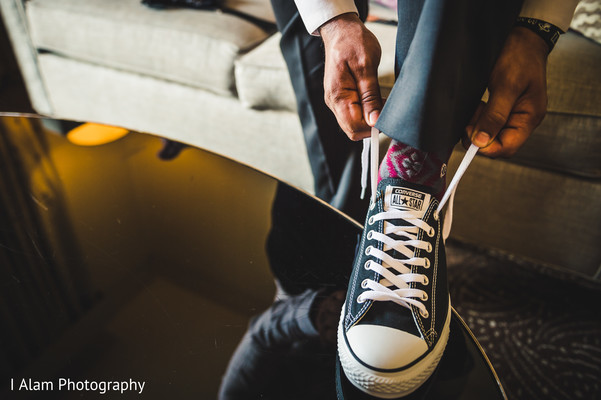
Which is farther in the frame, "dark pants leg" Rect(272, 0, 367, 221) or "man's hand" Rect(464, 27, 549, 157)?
"dark pants leg" Rect(272, 0, 367, 221)

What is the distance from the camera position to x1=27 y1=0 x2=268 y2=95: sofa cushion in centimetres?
88

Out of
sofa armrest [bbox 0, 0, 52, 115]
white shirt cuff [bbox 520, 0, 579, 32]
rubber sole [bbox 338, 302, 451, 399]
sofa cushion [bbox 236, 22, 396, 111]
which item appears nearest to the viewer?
rubber sole [bbox 338, 302, 451, 399]

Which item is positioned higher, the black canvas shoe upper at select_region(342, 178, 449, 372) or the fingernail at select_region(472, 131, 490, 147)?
the fingernail at select_region(472, 131, 490, 147)

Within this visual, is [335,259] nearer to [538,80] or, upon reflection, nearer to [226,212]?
[226,212]

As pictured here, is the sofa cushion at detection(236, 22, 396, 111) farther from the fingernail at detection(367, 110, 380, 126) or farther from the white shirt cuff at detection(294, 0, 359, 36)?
the fingernail at detection(367, 110, 380, 126)

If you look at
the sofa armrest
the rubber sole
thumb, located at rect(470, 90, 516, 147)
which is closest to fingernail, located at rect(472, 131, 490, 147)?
thumb, located at rect(470, 90, 516, 147)

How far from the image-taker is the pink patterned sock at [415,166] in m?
0.45

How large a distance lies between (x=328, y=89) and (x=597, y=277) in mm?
651

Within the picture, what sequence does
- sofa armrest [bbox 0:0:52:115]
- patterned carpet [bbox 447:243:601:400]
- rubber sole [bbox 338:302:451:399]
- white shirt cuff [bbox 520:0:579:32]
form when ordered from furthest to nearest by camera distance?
sofa armrest [bbox 0:0:52:115] < patterned carpet [bbox 447:243:601:400] < white shirt cuff [bbox 520:0:579:32] < rubber sole [bbox 338:302:451:399]

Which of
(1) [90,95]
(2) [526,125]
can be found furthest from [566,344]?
(1) [90,95]

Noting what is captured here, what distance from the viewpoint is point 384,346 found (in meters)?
0.34

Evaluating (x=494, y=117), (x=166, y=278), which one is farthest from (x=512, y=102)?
(x=166, y=278)

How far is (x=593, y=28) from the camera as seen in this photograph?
68 centimetres

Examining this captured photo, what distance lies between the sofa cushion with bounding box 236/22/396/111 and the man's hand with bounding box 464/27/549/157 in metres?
0.37
